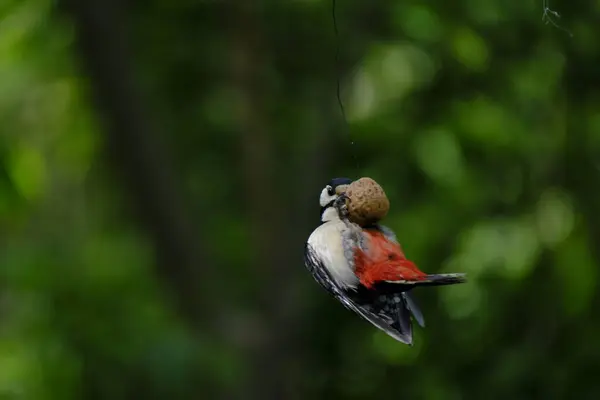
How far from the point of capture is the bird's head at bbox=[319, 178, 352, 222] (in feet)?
3.58

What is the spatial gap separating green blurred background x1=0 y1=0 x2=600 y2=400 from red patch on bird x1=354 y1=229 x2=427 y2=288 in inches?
54.4

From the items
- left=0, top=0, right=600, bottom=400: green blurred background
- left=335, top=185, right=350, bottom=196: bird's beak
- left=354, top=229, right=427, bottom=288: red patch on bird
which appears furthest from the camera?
left=0, top=0, right=600, bottom=400: green blurred background

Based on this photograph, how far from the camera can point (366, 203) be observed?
1.04m

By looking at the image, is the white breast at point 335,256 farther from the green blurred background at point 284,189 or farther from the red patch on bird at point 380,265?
the green blurred background at point 284,189

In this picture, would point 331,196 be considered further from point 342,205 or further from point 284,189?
point 284,189

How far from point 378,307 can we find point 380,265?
0.21ft

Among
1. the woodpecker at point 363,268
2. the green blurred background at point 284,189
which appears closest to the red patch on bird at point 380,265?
the woodpecker at point 363,268

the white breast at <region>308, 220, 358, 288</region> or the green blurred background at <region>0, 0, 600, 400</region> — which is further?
the green blurred background at <region>0, 0, 600, 400</region>

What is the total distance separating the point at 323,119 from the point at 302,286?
0.67 m

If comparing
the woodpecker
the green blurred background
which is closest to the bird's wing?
the woodpecker

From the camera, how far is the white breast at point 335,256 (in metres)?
1.04

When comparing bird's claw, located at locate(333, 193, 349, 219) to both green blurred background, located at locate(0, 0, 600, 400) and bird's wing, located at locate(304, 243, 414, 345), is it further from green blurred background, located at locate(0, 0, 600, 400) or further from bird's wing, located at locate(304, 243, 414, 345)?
green blurred background, located at locate(0, 0, 600, 400)

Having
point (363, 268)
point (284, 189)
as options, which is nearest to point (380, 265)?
point (363, 268)

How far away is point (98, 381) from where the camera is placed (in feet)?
9.46
